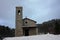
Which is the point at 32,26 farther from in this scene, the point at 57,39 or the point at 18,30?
the point at 57,39

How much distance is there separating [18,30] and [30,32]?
6.71 feet

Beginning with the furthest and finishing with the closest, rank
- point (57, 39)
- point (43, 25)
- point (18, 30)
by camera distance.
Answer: point (43, 25) → point (18, 30) → point (57, 39)

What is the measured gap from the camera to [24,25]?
29062 millimetres

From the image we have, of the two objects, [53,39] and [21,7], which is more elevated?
[21,7]

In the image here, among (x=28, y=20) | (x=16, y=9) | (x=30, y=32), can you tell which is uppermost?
(x=16, y=9)

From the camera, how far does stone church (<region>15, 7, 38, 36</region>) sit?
28656mm

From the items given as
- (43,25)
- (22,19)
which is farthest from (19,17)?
(43,25)

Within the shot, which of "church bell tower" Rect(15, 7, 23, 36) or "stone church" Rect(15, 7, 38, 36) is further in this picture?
"stone church" Rect(15, 7, 38, 36)

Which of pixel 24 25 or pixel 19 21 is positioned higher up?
pixel 19 21

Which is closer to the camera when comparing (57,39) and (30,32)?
(57,39)

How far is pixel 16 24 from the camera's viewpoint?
1136 inches

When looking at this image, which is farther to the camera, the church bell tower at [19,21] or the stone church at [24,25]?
the stone church at [24,25]

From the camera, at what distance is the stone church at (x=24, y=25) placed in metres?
28.7

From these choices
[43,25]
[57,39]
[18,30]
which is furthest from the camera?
[43,25]
